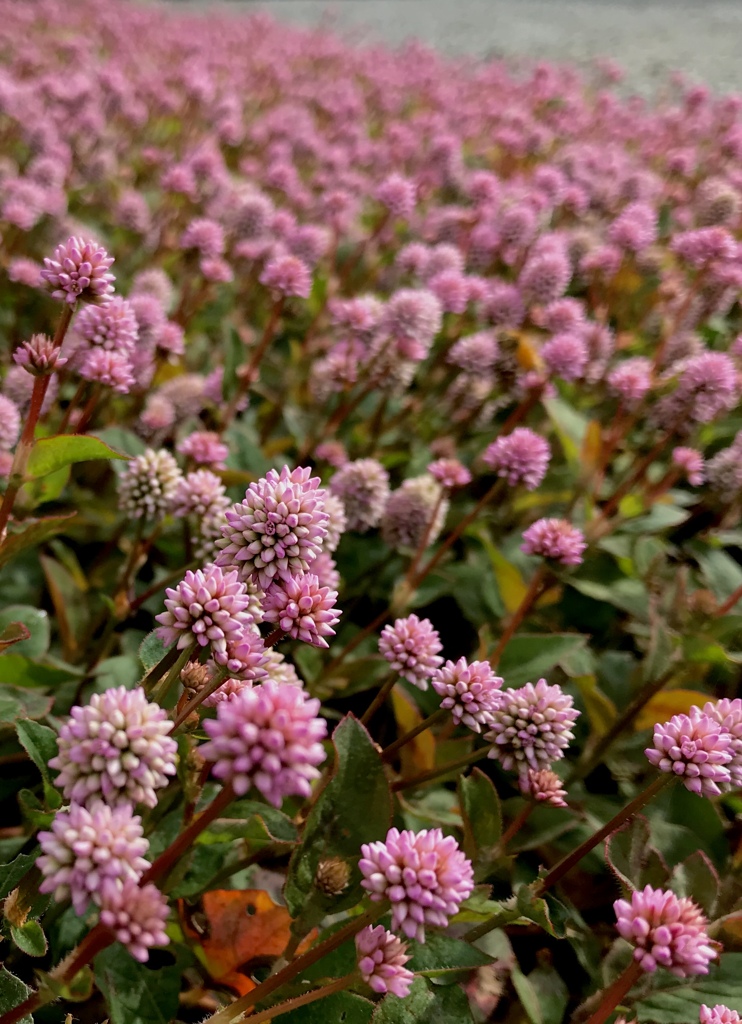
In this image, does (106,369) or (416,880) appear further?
(106,369)

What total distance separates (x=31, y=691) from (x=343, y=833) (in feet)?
1.96

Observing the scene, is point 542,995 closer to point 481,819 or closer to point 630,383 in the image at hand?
point 481,819

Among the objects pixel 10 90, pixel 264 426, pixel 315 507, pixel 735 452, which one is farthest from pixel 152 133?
pixel 315 507

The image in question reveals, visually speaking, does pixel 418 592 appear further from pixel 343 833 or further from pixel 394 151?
pixel 394 151

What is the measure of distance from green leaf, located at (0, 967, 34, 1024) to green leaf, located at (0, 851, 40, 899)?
0.10 meters

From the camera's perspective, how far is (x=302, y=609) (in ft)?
3.08

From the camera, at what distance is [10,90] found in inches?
120

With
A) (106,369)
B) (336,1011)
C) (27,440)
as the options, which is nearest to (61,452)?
(27,440)

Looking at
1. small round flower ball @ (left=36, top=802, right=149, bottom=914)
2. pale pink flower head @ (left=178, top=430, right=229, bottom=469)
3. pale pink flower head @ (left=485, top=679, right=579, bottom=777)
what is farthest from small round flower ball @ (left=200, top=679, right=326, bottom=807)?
pale pink flower head @ (left=178, top=430, right=229, bottom=469)

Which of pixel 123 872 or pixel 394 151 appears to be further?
pixel 394 151

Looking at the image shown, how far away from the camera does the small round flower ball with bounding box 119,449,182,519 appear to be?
1.52m

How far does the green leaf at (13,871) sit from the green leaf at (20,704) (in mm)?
204

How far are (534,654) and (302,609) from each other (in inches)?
34.4

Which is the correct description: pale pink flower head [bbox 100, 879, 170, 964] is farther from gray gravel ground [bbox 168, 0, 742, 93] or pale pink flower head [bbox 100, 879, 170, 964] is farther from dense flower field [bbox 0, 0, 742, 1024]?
gray gravel ground [bbox 168, 0, 742, 93]
